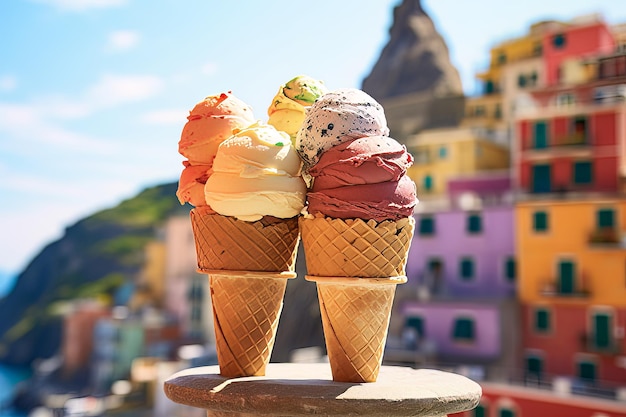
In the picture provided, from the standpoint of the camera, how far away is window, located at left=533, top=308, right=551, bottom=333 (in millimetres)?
22516

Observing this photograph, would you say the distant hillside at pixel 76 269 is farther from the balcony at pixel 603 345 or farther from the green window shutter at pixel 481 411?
→ the balcony at pixel 603 345

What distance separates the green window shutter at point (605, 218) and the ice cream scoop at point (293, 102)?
19.3 m

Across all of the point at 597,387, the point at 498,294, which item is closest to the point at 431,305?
the point at 498,294

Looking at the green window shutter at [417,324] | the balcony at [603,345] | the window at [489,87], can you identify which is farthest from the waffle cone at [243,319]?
the window at [489,87]

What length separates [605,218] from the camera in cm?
2166

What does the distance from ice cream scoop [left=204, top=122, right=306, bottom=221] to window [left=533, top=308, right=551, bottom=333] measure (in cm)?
2027

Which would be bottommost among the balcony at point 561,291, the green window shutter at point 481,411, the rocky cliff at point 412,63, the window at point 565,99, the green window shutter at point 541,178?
the green window shutter at point 481,411

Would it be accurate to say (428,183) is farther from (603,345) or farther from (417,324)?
(603,345)

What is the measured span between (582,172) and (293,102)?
20.6 metres

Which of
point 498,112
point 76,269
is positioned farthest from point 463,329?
point 76,269

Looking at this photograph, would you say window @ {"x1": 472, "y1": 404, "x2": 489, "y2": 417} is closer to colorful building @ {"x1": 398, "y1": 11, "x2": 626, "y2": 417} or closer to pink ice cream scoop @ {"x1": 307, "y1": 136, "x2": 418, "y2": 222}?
colorful building @ {"x1": 398, "y1": 11, "x2": 626, "y2": 417}

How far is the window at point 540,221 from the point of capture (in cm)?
2281

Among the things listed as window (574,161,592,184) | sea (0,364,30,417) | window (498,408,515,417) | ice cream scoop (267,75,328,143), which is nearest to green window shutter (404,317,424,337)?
window (498,408,515,417)

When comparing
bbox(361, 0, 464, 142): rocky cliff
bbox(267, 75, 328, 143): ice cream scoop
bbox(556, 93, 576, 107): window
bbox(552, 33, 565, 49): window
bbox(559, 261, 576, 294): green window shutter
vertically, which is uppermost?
bbox(361, 0, 464, 142): rocky cliff
